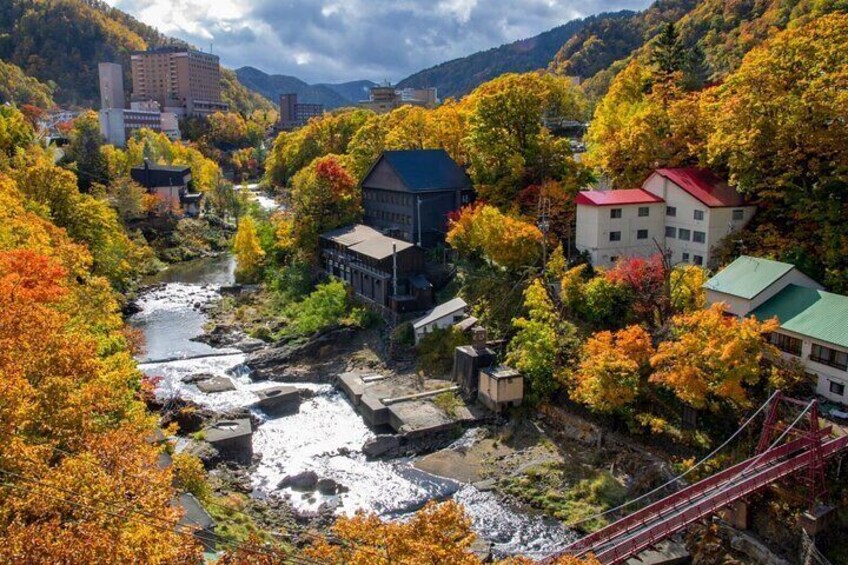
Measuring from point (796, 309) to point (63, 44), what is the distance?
160 metres

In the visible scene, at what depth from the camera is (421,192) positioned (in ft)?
128

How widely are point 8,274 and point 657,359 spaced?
20.1 metres

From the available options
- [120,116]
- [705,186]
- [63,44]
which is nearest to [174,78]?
[63,44]

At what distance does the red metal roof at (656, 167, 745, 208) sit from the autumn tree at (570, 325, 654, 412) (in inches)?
330

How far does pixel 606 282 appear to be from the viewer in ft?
86.6

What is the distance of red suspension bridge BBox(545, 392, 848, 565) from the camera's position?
16.3 m

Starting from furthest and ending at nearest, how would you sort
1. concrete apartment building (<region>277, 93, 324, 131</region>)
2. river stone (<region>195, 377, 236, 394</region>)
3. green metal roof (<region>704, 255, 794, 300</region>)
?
concrete apartment building (<region>277, 93, 324, 131</region>) → river stone (<region>195, 377, 236, 394</region>) → green metal roof (<region>704, 255, 794, 300</region>)

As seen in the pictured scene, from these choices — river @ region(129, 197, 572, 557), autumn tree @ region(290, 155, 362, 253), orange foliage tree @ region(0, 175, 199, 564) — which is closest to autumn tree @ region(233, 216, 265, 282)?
autumn tree @ region(290, 155, 362, 253)

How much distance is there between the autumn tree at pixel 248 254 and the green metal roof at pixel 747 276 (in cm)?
3204

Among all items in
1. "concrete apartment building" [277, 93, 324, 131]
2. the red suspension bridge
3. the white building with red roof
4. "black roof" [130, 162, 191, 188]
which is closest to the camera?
the red suspension bridge

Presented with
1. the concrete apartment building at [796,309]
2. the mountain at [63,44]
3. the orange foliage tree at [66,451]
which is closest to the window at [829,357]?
the concrete apartment building at [796,309]

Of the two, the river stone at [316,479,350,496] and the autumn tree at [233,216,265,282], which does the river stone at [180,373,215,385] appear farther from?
the autumn tree at [233,216,265,282]

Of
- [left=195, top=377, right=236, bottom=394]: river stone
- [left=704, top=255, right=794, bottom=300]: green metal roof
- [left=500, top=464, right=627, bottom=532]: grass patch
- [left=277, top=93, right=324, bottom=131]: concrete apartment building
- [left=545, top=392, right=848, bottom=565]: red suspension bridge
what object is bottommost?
[left=500, top=464, right=627, bottom=532]: grass patch

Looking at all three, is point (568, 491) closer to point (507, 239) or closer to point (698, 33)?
point (507, 239)
